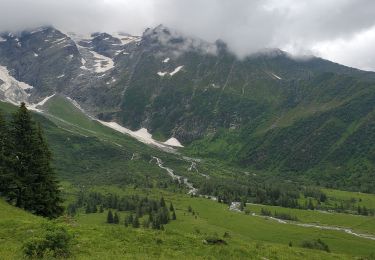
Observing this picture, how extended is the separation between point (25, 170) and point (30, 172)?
2.14ft

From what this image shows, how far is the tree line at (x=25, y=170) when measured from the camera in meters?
55.2

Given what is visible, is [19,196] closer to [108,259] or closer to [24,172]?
[24,172]

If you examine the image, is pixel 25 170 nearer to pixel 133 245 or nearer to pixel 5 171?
pixel 5 171

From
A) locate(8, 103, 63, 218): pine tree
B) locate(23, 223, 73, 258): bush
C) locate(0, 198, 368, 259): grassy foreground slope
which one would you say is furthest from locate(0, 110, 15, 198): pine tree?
locate(23, 223, 73, 258): bush

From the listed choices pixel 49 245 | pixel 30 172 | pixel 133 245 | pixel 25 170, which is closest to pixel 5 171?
pixel 25 170

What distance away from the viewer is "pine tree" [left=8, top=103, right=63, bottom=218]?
55812 millimetres

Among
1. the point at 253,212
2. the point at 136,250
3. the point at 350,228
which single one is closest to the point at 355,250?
the point at 350,228

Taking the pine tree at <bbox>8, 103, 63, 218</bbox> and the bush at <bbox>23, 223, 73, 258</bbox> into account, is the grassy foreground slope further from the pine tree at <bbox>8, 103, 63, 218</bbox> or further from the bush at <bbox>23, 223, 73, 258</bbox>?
the pine tree at <bbox>8, 103, 63, 218</bbox>

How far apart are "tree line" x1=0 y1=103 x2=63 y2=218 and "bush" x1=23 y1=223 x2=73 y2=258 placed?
26.2 m

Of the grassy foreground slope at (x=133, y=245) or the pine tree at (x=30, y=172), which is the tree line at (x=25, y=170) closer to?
the pine tree at (x=30, y=172)

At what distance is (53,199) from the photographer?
58.2 metres

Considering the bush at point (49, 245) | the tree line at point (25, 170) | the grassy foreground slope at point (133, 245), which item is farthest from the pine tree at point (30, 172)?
the bush at point (49, 245)

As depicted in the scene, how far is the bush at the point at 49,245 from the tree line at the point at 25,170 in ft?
86.1

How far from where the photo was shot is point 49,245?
29.7m
